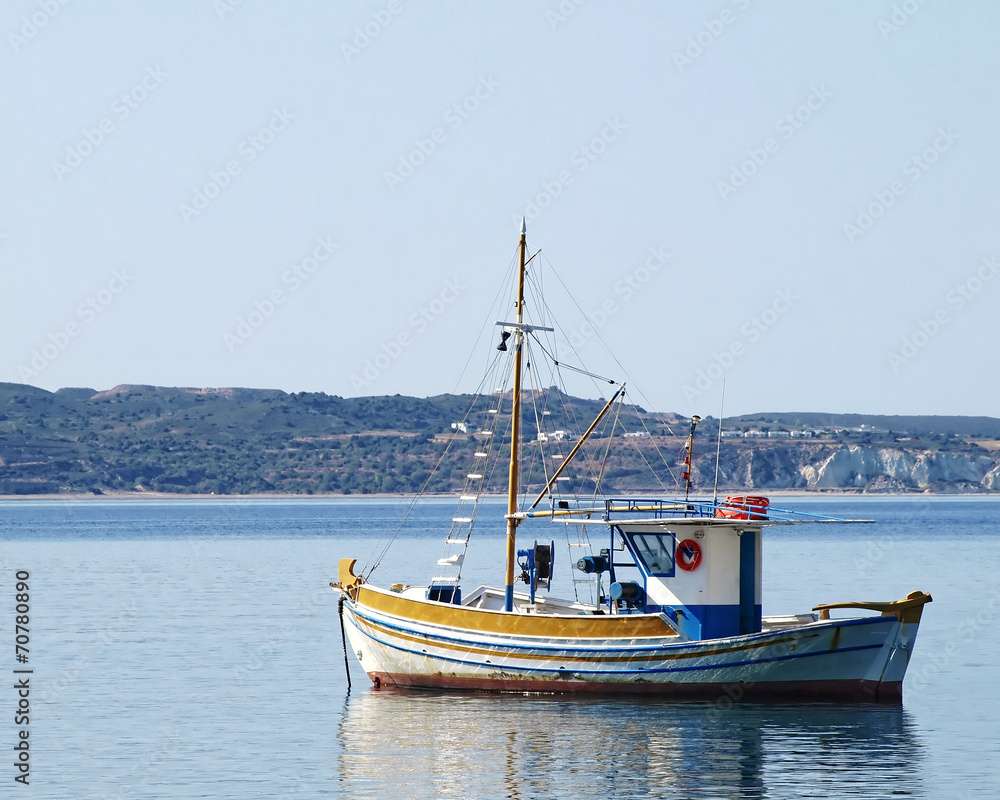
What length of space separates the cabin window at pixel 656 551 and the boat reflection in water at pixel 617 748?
9.90 feet

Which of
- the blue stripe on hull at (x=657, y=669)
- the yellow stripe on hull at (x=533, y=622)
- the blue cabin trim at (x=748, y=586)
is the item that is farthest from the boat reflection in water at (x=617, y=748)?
the blue cabin trim at (x=748, y=586)

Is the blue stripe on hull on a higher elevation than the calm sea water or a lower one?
higher

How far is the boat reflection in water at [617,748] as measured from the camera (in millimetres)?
31688

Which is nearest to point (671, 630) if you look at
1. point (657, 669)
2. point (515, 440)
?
point (657, 669)

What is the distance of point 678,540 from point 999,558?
65047mm

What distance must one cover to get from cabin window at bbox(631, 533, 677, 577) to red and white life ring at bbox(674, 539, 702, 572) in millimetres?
161

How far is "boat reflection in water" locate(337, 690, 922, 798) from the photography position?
1248 inches

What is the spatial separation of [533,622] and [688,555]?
3.88 m

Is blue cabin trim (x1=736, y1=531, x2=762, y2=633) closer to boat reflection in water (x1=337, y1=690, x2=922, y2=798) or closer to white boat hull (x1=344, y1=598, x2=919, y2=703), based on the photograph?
white boat hull (x1=344, y1=598, x2=919, y2=703)

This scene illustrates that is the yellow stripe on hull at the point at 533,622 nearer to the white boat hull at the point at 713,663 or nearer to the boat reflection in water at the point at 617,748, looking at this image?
the white boat hull at the point at 713,663

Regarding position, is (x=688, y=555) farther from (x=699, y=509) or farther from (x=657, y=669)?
(x=657, y=669)

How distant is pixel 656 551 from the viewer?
41.1 meters

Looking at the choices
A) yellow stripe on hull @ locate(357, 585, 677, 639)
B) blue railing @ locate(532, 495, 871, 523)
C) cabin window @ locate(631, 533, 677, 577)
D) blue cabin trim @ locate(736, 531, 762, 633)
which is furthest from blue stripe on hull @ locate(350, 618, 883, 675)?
blue railing @ locate(532, 495, 871, 523)

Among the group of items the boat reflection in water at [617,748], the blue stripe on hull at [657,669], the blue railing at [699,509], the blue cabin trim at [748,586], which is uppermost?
the blue railing at [699,509]
